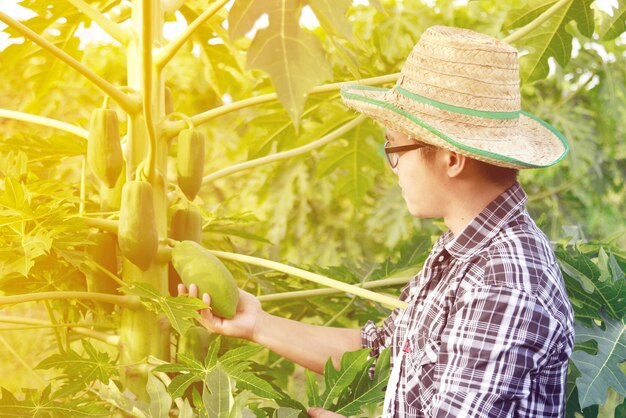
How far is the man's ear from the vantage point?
1.61 m

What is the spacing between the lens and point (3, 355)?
3.55 m

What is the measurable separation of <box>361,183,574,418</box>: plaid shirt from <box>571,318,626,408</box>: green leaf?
15cm

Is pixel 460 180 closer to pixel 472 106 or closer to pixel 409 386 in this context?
pixel 472 106

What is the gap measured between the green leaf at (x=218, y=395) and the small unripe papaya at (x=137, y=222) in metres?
0.34

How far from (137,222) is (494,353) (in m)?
0.68

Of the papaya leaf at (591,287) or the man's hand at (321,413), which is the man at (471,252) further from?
the papaya leaf at (591,287)

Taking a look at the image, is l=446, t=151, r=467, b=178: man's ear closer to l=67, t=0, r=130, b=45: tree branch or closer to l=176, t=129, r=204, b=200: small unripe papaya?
l=176, t=129, r=204, b=200: small unripe papaya

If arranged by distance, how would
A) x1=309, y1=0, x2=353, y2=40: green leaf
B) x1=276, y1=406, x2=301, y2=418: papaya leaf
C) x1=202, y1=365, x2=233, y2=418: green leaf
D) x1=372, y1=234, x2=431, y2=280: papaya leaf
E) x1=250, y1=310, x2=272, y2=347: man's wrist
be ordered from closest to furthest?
1. x1=309, y1=0, x2=353, y2=40: green leaf
2. x1=202, y1=365, x2=233, y2=418: green leaf
3. x1=276, y1=406, x2=301, y2=418: papaya leaf
4. x1=250, y1=310, x2=272, y2=347: man's wrist
5. x1=372, y1=234, x2=431, y2=280: papaya leaf

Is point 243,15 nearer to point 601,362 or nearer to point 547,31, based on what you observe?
point 601,362

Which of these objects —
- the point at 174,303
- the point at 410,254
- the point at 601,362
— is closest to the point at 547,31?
the point at 410,254

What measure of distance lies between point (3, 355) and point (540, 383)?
2.63 meters

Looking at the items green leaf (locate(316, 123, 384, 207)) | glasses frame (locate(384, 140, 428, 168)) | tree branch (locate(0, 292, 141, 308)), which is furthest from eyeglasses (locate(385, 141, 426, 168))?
green leaf (locate(316, 123, 384, 207))

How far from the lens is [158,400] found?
150 cm

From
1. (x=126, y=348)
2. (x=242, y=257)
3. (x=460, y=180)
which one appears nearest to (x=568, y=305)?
(x=460, y=180)
